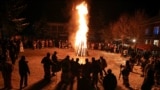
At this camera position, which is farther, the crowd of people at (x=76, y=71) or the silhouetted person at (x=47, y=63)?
the silhouetted person at (x=47, y=63)

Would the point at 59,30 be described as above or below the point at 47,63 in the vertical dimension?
above

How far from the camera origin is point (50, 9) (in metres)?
70.5

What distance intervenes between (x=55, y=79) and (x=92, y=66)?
3293mm

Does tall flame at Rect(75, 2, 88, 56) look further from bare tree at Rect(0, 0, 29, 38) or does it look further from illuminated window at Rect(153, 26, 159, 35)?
illuminated window at Rect(153, 26, 159, 35)

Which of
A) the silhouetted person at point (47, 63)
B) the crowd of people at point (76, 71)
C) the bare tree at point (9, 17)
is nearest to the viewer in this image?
the crowd of people at point (76, 71)

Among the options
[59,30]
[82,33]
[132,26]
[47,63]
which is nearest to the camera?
[47,63]

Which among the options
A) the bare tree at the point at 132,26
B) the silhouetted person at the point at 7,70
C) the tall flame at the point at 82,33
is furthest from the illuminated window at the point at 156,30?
the silhouetted person at the point at 7,70

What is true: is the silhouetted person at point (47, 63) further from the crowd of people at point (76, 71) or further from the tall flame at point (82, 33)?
the tall flame at point (82, 33)

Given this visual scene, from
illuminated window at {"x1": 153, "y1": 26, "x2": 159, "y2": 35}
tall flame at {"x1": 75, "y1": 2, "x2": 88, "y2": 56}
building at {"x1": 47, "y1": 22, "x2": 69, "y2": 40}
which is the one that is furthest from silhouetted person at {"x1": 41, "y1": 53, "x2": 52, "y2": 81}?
building at {"x1": 47, "y1": 22, "x2": 69, "y2": 40}

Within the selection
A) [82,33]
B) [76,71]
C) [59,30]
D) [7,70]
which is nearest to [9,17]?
[82,33]

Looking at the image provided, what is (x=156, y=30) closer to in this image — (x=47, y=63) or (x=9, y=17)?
(x=9, y=17)

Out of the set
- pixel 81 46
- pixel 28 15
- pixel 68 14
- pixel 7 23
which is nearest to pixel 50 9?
pixel 68 14

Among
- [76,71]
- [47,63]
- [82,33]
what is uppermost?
[82,33]

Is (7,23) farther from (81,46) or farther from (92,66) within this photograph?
(92,66)
